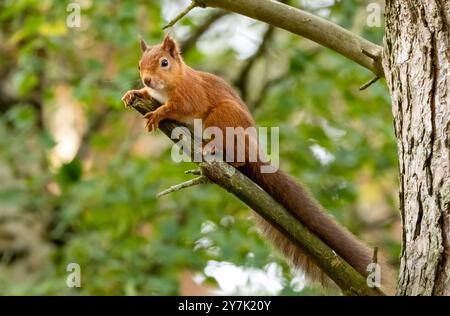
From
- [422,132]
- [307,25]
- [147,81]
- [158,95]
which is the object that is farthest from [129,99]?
[422,132]

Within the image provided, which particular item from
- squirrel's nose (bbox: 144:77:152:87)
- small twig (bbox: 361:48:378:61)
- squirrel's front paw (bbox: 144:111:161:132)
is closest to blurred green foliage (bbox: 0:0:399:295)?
squirrel's nose (bbox: 144:77:152:87)

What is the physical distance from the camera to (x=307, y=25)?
229 cm

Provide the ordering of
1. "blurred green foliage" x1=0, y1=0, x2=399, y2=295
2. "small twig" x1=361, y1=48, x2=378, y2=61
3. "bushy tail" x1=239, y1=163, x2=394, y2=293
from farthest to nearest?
1. "blurred green foliage" x1=0, y1=0, x2=399, y2=295
2. "bushy tail" x1=239, y1=163, x2=394, y2=293
3. "small twig" x1=361, y1=48, x2=378, y2=61

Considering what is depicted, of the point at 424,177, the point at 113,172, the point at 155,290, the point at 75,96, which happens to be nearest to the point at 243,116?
the point at 424,177

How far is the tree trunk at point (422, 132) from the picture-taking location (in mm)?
1971

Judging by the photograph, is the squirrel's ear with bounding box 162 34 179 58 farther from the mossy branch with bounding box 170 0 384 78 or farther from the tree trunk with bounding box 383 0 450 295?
the tree trunk with bounding box 383 0 450 295

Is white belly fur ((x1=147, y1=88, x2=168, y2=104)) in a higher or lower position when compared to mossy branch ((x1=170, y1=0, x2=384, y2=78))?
higher

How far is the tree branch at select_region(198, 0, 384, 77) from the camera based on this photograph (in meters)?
2.29

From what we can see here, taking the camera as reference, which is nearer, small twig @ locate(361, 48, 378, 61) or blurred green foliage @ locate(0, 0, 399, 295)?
small twig @ locate(361, 48, 378, 61)

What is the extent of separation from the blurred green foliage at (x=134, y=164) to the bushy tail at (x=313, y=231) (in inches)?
47.5

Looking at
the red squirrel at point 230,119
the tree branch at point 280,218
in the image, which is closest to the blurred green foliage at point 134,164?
the red squirrel at point 230,119

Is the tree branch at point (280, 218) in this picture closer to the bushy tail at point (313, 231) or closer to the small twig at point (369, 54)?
the bushy tail at point (313, 231)

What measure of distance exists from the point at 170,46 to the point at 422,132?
127 centimetres

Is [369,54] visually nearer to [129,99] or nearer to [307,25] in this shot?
[307,25]
